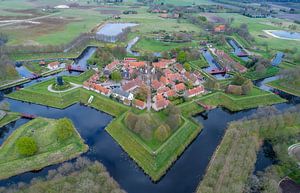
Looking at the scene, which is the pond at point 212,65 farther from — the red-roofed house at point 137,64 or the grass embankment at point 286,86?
the red-roofed house at point 137,64

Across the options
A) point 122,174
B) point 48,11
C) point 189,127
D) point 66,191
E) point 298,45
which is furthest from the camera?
point 48,11

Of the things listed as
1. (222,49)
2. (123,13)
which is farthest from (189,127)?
(123,13)

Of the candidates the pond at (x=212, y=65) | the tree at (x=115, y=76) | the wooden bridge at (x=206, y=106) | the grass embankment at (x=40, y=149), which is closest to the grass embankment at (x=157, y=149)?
the grass embankment at (x=40, y=149)

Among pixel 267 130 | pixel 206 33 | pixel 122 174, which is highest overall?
pixel 206 33

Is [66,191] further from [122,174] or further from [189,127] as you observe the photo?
[189,127]

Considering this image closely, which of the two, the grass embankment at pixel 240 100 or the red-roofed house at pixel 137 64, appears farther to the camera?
the red-roofed house at pixel 137 64

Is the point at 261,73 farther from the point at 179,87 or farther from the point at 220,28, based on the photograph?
the point at 220,28
